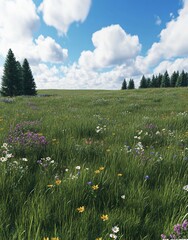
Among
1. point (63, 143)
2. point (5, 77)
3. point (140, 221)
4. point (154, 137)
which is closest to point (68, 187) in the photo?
point (140, 221)

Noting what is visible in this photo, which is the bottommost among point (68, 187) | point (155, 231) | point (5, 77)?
point (155, 231)

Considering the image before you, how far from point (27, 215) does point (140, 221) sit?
1169 millimetres

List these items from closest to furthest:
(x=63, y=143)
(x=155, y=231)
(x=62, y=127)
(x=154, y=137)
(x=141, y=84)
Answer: (x=155, y=231)
(x=63, y=143)
(x=154, y=137)
(x=62, y=127)
(x=141, y=84)

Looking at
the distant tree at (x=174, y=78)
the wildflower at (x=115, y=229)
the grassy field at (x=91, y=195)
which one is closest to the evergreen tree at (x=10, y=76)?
the grassy field at (x=91, y=195)

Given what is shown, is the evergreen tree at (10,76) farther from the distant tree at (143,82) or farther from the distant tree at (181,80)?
the distant tree at (181,80)

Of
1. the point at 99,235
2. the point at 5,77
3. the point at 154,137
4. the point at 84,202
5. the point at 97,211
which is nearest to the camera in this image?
the point at 99,235

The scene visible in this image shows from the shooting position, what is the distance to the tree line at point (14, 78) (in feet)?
188

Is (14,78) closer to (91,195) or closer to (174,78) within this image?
(91,195)

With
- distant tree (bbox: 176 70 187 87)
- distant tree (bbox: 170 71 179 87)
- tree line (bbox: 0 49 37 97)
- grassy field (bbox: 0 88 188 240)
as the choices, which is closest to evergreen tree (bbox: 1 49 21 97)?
tree line (bbox: 0 49 37 97)

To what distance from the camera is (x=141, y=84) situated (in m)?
121

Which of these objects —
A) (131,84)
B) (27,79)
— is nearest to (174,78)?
(131,84)

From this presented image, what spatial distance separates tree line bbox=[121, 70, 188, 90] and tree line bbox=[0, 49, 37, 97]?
77438 mm

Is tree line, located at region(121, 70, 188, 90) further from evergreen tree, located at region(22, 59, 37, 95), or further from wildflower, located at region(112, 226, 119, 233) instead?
wildflower, located at region(112, 226, 119, 233)

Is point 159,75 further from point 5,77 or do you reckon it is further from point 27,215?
point 27,215
